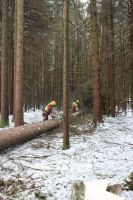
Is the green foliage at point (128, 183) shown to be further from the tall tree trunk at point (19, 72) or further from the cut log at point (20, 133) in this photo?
the tall tree trunk at point (19, 72)

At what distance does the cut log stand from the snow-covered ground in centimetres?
24

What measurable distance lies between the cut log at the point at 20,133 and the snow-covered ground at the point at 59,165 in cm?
24

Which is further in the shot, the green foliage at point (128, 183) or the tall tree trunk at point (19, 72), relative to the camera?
the tall tree trunk at point (19, 72)

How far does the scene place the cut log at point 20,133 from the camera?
31.9ft

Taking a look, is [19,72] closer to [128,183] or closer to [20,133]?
[20,133]

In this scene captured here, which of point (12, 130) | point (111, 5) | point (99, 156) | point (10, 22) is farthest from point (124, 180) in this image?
point (10, 22)

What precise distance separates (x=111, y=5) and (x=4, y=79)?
8.10 m

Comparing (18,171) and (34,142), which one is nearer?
(18,171)

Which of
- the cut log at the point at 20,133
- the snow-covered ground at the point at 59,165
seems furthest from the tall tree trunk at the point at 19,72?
the snow-covered ground at the point at 59,165

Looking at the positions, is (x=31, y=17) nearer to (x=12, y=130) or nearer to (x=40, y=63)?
(x=12, y=130)

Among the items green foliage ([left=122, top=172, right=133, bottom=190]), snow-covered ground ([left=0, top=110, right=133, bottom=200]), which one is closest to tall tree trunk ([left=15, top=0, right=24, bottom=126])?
snow-covered ground ([left=0, top=110, right=133, bottom=200])

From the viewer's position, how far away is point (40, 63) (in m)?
40.0

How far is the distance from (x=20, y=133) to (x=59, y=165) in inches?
129

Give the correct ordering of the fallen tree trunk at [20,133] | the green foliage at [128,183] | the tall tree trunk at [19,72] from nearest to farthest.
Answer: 1. the green foliage at [128,183]
2. the fallen tree trunk at [20,133]
3. the tall tree trunk at [19,72]
